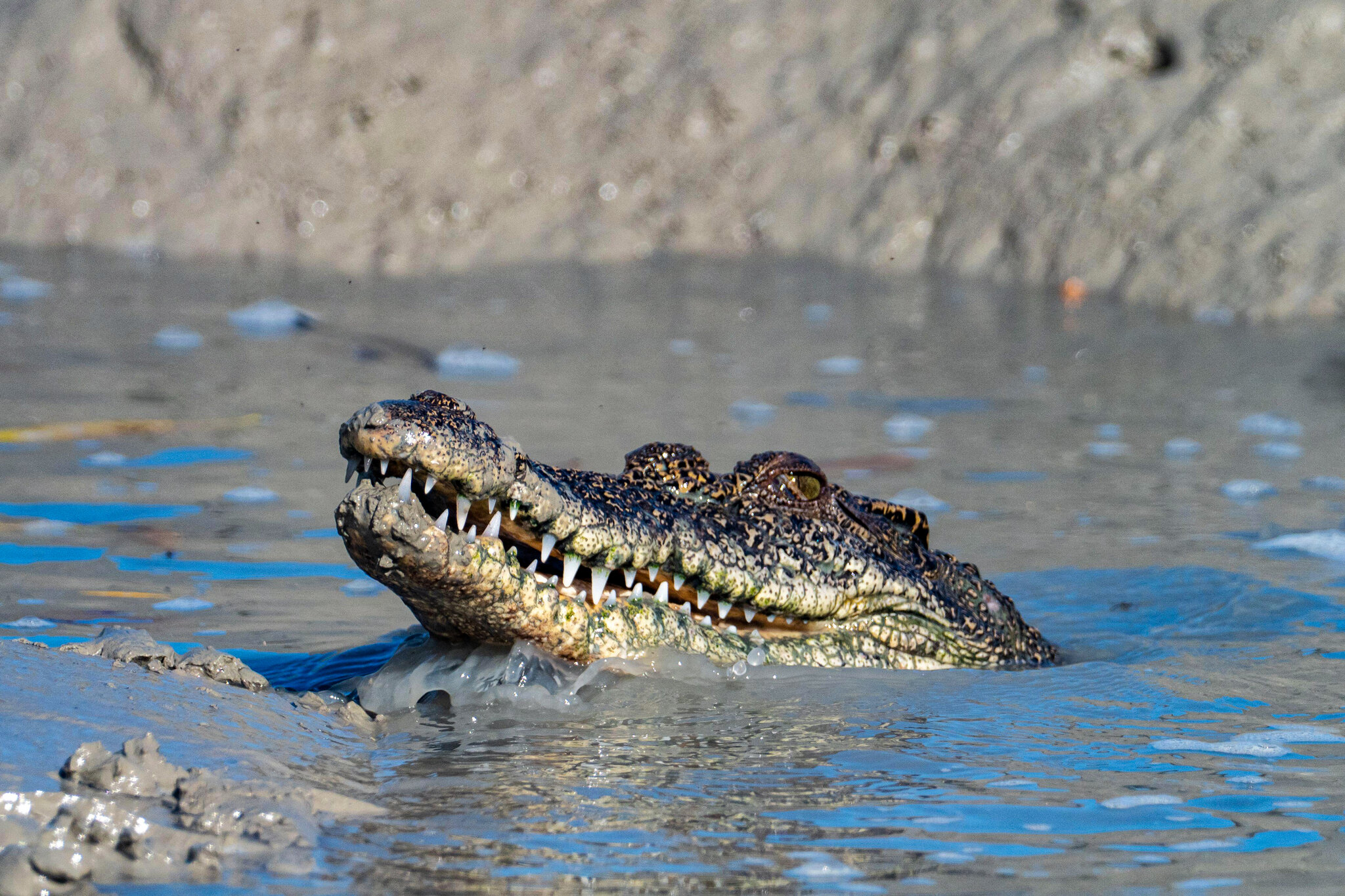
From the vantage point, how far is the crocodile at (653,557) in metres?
2.94

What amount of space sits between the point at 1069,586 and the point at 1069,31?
20.6 feet

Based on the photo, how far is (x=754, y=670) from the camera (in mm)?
3682

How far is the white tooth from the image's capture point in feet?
11.0

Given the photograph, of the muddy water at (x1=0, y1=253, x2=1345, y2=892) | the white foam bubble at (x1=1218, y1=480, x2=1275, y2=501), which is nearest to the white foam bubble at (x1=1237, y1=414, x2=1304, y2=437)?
the muddy water at (x1=0, y1=253, x2=1345, y2=892)

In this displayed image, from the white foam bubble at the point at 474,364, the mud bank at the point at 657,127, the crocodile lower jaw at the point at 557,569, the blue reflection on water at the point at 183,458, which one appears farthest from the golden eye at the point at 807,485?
the mud bank at the point at 657,127

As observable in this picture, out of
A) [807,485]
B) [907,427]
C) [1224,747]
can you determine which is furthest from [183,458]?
[1224,747]

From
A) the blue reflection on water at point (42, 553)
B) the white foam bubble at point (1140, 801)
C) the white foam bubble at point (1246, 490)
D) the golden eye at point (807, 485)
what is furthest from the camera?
the white foam bubble at point (1246, 490)

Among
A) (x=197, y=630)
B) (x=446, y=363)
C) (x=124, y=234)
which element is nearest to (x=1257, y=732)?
(x=197, y=630)

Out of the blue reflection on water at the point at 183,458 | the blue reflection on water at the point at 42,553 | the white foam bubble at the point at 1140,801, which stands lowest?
the white foam bubble at the point at 1140,801

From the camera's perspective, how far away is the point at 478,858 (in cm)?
240

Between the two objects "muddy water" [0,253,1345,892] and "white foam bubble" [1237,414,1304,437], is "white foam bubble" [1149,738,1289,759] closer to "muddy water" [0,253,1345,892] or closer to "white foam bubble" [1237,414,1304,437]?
"muddy water" [0,253,1345,892]

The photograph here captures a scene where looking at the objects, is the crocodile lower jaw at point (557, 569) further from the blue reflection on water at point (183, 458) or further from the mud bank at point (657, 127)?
the mud bank at point (657, 127)

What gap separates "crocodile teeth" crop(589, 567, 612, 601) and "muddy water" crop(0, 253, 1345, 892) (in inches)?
7.9

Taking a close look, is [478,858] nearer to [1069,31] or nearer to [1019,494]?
[1019,494]
